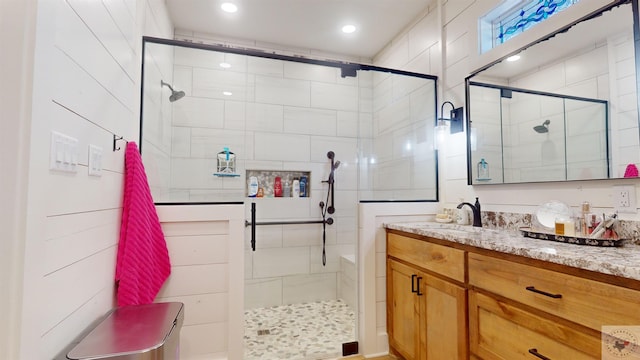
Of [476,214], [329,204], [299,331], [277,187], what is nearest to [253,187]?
[277,187]

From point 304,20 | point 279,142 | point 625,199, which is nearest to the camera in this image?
point 625,199

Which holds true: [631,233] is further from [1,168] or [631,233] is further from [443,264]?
[1,168]

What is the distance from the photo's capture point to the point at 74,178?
1.03 metres

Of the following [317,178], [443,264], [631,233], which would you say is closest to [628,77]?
[631,233]

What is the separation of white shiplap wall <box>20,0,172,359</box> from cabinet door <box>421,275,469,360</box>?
5.36 feet

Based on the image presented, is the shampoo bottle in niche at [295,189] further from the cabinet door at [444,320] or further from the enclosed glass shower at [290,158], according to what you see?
the cabinet door at [444,320]

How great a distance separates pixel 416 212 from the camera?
2.32 m

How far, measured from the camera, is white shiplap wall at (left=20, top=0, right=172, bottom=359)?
80 cm

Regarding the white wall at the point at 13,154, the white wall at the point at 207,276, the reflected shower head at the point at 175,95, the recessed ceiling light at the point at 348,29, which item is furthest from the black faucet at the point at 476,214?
the reflected shower head at the point at 175,95

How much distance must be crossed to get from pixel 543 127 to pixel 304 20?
2124mm

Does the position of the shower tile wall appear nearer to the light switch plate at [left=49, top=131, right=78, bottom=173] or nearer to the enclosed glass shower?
the enclosed glass shower

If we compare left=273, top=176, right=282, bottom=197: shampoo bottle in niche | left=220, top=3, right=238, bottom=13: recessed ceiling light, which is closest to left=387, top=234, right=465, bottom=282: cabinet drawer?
left=273, top=176, right=282, bottom=197: shampoo bottle in niche

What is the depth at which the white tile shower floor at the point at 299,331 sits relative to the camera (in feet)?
7.22

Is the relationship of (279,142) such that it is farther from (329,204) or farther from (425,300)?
(425,300)
